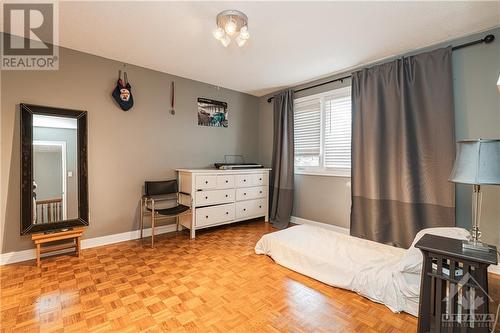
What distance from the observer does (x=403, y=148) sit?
266cm

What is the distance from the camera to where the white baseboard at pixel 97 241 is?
2445 millimetres

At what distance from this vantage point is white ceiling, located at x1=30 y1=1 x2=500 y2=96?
1.96 metres

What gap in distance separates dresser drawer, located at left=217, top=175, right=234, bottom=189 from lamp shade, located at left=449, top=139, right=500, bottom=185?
2716mm

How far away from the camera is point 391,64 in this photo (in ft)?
9.23

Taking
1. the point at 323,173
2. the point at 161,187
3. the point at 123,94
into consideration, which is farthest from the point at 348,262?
the point at 123,94

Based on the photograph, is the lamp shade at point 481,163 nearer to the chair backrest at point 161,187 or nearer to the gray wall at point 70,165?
the chair backrest at point 161,187

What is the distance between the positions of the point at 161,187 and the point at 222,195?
891 mm

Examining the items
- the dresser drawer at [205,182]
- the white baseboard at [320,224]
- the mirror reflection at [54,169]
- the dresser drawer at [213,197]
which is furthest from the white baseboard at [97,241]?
the white baseboard at [320,224]

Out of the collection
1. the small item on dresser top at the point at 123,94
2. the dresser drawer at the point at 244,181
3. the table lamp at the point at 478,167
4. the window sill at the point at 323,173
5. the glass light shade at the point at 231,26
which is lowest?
the dresser drawer at the point at 244,181

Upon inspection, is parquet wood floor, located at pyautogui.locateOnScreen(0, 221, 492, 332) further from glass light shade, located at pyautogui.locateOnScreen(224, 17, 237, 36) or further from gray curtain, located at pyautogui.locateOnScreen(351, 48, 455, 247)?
glass light shade, located at pyautogui.locateOnScreen(224, 17, 237, 36)

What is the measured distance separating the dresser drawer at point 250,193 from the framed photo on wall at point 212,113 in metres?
1.25

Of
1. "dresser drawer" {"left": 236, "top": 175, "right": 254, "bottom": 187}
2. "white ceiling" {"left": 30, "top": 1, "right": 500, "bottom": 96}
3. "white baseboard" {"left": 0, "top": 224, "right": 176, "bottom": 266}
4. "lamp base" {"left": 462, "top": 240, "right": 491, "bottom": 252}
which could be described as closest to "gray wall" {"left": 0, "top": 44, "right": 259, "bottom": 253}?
"white baseboard" {"left": 0, "top": 224, "right": 176, "bottom": 266}

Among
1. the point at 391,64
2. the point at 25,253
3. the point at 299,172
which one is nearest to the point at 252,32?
the point at 391,64

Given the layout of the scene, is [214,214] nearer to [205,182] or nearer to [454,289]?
[205,182]
